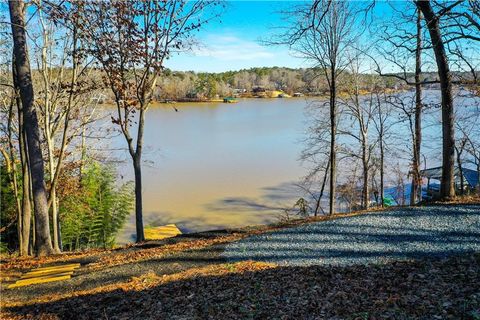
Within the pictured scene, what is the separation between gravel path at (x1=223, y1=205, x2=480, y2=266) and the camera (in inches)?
227

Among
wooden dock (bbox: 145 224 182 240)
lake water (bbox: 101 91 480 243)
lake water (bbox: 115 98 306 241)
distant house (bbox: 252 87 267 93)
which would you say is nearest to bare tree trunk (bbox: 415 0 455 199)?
lake water (bbox: 101 91 480 243)

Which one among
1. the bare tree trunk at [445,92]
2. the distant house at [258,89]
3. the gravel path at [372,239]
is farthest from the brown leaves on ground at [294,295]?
the distant house at [258,89]

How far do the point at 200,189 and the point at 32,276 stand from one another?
1498cm

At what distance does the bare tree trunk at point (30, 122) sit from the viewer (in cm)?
766

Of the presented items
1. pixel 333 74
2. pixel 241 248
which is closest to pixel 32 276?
pixel 241 248

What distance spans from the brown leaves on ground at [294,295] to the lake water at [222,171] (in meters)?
7.49

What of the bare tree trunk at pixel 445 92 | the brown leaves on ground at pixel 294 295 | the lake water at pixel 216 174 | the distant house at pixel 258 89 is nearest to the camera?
the brown leaves on ground at pixel 294 295

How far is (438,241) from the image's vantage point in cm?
608

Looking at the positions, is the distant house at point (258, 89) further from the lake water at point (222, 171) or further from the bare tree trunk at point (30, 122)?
the bare tree trunk at point (30, 122)

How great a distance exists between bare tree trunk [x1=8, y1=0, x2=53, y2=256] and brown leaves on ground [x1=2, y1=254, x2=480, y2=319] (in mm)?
3702

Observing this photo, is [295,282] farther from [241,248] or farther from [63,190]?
[63,190]

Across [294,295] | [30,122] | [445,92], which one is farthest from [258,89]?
[294,295]

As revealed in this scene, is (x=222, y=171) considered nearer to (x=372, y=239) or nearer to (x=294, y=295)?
(x=372, y=239)

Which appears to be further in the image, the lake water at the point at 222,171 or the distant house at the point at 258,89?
the distant house at the point at 258,89
